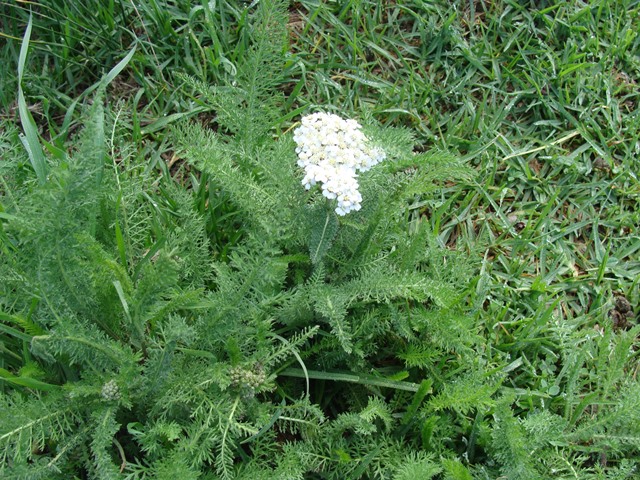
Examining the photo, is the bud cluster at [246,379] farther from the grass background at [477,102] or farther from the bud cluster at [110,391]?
the grass background at [477,102]

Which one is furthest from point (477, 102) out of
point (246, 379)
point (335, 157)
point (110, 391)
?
point (110, 391)

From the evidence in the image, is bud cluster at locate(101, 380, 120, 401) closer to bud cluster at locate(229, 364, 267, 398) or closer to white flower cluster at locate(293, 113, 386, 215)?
bud cluster at locate(229, 364, 267, 398)

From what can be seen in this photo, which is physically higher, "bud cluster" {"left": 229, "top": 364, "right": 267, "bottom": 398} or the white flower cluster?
the white flower cluster

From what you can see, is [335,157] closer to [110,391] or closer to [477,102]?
[110,391]

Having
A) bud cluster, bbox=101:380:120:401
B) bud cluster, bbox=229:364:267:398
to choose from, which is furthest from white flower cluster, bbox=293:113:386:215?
bud cluster, bbox=101:380:120:401

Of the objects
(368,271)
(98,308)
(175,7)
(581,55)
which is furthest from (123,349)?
(581,55)

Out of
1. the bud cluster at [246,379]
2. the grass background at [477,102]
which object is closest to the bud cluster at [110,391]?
the bud cluster at [246,379]
